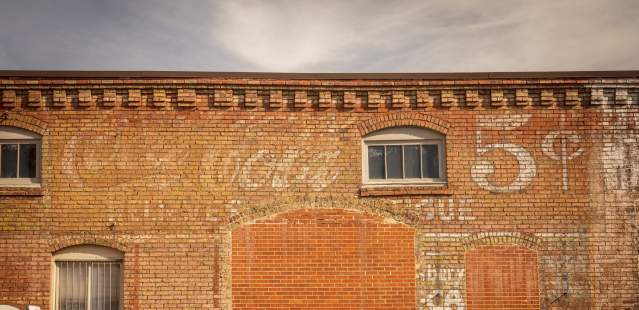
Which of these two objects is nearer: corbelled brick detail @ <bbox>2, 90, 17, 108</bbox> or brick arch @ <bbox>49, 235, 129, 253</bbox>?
brick arch @ <bbox>49, 235, 129, 253</bbox>

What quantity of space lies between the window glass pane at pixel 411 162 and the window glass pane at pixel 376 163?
1.35 feet

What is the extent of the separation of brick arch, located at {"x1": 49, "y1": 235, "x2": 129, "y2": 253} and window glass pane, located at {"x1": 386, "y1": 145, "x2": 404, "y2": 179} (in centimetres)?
477

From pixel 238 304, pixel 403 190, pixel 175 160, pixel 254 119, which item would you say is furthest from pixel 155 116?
pixel 403 190

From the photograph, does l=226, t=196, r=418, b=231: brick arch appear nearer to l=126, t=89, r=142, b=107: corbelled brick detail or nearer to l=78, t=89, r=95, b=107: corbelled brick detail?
l=126, t=89, r=142, b=107: corbelled brick detail

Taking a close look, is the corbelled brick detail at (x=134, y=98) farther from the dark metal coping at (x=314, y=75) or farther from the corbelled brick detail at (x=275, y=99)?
the corbelled brick detail at (x=275, y=99)

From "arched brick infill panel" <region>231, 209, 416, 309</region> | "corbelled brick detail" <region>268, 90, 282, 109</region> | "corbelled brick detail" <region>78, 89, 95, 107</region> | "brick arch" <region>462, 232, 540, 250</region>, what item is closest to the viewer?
"arched brick infill panel" <region>231, 209, 416, 309</region>

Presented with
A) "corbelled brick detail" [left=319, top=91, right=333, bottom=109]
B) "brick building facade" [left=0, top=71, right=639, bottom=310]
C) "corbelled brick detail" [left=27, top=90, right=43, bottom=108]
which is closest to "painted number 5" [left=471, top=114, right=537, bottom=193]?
"brick building facade" [left=0, top=71, right=639, bottom=310]

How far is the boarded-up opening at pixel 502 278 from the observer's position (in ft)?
36.4

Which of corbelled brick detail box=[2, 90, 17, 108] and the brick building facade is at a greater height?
corbelled brick detail box=[2, 90, 17, 108]

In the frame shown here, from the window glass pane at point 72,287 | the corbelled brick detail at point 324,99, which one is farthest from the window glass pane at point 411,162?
the window glass pane at point 72,287

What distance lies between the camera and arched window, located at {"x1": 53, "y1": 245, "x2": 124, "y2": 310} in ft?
36.4

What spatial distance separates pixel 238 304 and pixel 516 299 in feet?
15.7

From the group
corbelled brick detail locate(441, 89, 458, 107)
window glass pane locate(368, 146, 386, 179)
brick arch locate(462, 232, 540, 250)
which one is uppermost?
corbelled brick detail locate(441, 89, 458, 107)

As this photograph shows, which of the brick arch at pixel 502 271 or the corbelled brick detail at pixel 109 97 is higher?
the corbelled brick detail at pixel 109 97
